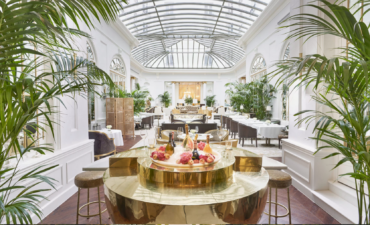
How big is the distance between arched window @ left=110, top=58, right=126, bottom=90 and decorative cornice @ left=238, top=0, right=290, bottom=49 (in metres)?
6.85

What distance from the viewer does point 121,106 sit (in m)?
8.92

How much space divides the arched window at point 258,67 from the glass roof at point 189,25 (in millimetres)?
1863

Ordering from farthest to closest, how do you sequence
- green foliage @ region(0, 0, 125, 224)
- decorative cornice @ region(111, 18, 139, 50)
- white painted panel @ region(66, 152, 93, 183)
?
decorative cornice @ region(111, 18, 139, 50) → white painted panel @ region(66, 152, 93, 183) → green foliage @ region(0, 0, 125, 224)

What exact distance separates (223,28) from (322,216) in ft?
39.7

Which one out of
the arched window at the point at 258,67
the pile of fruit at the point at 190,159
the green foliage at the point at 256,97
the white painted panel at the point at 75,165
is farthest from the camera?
the arched window at the point at 258,67

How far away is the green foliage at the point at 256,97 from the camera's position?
9352 mm

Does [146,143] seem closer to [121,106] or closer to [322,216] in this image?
[322,216]

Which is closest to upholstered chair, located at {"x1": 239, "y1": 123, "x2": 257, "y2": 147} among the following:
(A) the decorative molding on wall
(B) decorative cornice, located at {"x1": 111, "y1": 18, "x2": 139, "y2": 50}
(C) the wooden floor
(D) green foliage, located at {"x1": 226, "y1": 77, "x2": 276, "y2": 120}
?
(D) green foliage, located at {"x1": 226, "y1": 77, "x2": 276, "y2": 120}

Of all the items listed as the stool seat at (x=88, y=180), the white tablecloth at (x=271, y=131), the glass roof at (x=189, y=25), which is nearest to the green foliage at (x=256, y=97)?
the white tablecloth at (x=271, y=131)

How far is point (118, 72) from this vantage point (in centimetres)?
1112

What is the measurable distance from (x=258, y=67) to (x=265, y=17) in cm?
303

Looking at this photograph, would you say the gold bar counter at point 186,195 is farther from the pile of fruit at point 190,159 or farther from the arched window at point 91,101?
the arched window at point 91,101

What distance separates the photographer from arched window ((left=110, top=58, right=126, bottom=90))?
10550 mm

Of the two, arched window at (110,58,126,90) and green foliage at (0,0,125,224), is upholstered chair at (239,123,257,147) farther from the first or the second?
arched window at (110,58,126,90)
